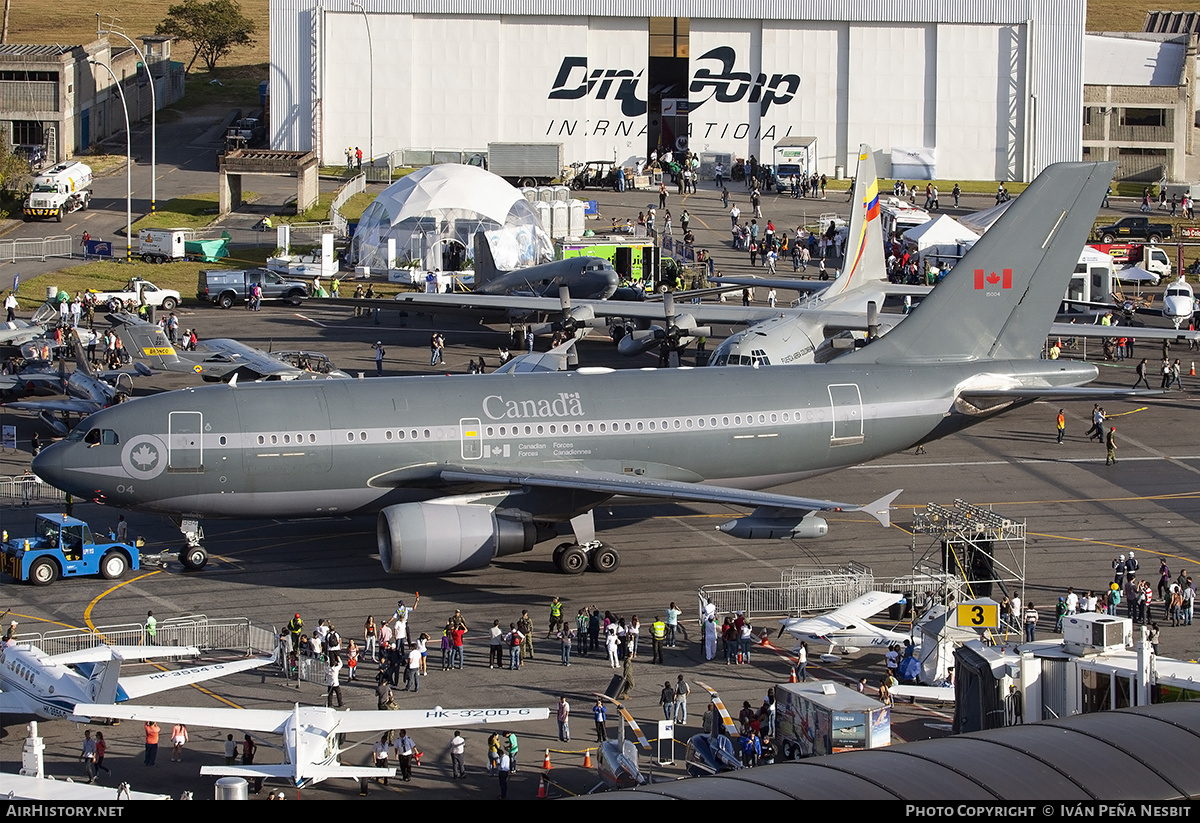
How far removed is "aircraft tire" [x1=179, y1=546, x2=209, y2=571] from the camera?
1737 inches

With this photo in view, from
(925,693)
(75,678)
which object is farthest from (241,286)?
(925,693)

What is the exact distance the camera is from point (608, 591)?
143 feet

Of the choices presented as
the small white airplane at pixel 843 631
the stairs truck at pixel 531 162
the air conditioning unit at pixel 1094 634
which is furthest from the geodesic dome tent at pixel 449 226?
→ the air conditioning unit at pixel 1094 634

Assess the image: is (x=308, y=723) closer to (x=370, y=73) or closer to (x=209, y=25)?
(x=370, y=73)

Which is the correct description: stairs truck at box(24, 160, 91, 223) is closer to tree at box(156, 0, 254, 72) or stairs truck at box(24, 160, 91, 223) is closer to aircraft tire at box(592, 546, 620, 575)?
tree at box(156, 0, 254, 72)

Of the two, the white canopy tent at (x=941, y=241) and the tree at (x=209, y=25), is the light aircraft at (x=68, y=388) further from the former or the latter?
the tree at (x=209, y=25)

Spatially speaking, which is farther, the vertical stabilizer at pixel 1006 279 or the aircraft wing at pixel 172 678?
the vertical stabilizer at pixel 1006 279

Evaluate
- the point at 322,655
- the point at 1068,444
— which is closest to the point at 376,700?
the point at 322,655

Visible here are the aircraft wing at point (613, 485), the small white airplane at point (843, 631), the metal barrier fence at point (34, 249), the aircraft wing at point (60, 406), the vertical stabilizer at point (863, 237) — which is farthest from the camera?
the metal barrier fence at point (34, 249)

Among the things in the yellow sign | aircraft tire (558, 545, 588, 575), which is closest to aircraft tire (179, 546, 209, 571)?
aircraft tire (558, 545, 588, 575)

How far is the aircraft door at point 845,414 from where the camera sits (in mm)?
46188

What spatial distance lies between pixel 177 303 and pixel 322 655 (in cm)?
5062

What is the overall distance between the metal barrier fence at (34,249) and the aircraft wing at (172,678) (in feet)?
222

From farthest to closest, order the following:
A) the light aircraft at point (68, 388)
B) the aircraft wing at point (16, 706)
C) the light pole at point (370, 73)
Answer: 1. the light pole at point (370, 73)
2. the light aircraft at point (68, 388)
3. the aircraft wing at point (16, 706)
